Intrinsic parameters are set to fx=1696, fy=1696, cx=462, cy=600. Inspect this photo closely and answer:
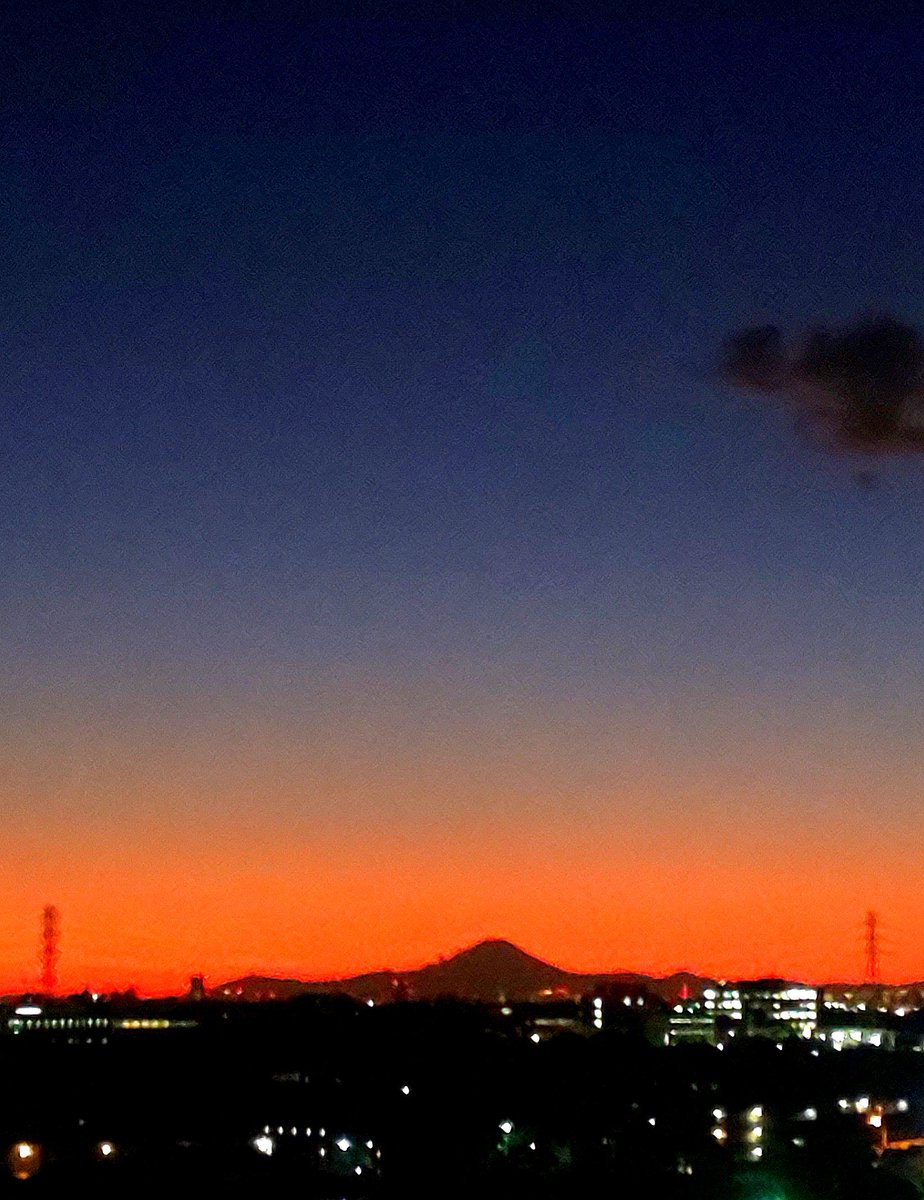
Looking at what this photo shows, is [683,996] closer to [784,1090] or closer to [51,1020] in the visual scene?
[51,1020]

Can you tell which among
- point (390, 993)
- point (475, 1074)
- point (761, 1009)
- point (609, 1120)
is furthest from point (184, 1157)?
point (390, 993)

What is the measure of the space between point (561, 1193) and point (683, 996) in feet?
343

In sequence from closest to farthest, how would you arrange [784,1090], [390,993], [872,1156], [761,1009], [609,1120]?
[872,1156] → [609,1120] → [784,1090] → [761,1009] → [390,993]

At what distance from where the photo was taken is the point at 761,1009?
103m

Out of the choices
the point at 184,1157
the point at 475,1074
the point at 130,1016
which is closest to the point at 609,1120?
the point at 475,1074

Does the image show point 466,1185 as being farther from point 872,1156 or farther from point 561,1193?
point 872,1156

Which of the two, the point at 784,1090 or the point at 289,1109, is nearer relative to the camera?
the point at 289,1109

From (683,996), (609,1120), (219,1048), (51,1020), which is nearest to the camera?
(609,1120)

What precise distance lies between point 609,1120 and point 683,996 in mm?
96024

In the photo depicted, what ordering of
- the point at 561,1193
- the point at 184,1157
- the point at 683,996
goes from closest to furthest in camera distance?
the point at 561,1193 → the point at 184,1157 → the point at 683,996

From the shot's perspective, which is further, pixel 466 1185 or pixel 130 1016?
pixel 130 1016

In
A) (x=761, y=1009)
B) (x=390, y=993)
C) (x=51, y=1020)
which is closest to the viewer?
(x=51, y=1020)

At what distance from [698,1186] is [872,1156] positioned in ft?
19.8

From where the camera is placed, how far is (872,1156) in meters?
26.3
